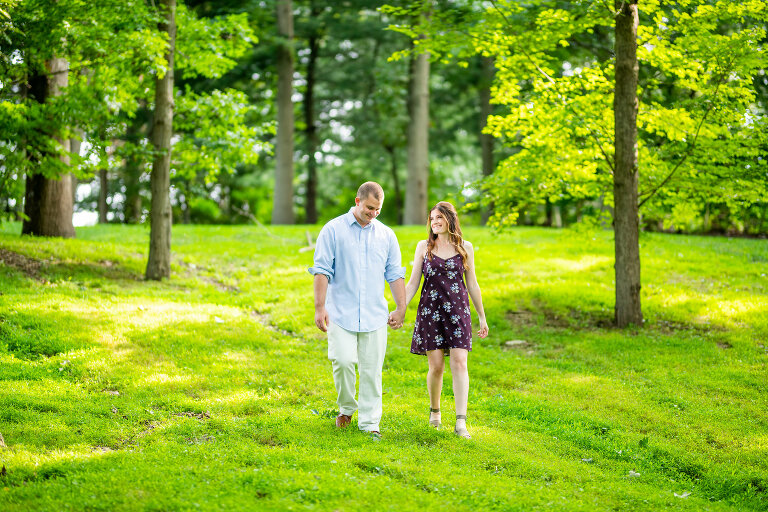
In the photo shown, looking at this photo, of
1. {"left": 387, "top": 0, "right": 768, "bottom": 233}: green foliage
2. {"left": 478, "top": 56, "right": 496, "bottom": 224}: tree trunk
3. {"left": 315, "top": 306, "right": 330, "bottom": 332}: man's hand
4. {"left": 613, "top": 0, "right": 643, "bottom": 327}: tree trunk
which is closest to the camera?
{"left": 315, "top": 306, "right": 330, "bottom": 332}: man's hand

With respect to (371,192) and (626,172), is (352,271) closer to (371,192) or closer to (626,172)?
(371,192)

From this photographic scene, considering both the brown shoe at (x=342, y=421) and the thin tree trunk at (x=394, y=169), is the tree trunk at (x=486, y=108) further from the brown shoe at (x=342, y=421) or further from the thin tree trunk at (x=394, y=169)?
the brown shoe at (x=342, y=421)

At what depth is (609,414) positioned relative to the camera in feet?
25.3

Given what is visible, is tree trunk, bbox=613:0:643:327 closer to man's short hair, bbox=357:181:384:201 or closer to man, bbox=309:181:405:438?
man, bbox=309:181:405:438

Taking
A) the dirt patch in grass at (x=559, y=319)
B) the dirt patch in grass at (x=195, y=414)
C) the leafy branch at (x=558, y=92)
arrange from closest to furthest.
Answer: the dirt patch in grass at (x=195, y=414) < the leafy branch at (x=558, y=92) < the dirt patch in grass at (x=559, y=319)

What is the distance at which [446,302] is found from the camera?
6312 mm

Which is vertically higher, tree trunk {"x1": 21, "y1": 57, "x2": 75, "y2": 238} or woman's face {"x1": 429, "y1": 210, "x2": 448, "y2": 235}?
tree trunk {"x1": 21, "y1": 57, "x2": 75, "y2": 238}

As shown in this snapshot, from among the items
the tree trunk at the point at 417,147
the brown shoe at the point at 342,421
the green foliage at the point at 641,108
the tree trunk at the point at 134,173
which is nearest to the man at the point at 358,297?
the brown shoe at the point at 342,421

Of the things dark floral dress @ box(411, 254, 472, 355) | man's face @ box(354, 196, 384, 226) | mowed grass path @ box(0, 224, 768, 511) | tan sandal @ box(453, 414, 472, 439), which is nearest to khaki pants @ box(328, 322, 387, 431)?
mowed grass path @ box(0, 224, 768, 511)

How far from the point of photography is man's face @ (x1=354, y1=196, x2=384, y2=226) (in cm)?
586

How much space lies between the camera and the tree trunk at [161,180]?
1231cm

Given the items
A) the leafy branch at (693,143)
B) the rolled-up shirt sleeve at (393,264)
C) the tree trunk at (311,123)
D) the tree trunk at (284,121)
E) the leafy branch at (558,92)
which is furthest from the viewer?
the tree trunk at (311,123)

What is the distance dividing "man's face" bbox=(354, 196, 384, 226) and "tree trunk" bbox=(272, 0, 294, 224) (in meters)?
18.9

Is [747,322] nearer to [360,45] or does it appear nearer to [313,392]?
[313,392]
